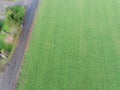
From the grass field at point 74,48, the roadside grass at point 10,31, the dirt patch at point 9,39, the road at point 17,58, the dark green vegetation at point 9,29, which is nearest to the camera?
the grass field at point 74,48

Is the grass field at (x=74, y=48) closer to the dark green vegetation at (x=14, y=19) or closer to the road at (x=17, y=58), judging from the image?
the road at (x=17, y=58)

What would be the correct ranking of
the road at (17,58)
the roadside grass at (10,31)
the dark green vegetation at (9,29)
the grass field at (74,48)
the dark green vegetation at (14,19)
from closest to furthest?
the grass field at (74,48) < the road at (17,58) < the roadside grass at (10,31) < the dark green vegetation at (9,29) < the dark green vegetation at (14,19)

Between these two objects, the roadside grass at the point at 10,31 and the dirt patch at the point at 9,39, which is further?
the dirt patch at the point at 9,39

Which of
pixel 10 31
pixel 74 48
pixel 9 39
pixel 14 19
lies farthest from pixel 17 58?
pixel 74 48

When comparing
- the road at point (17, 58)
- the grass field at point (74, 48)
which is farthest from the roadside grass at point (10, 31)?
the grass field at point (74, 48)

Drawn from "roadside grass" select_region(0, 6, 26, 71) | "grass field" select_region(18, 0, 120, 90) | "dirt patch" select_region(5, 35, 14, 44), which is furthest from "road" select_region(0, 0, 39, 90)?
"dirt patch" select_region(5, 35, 14, 44)

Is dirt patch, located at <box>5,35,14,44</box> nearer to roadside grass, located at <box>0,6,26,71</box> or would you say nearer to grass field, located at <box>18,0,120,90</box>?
roadside grass, located at <box>0,6,26,71</box>

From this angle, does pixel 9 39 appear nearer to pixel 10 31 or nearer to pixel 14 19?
pixel 10 31
